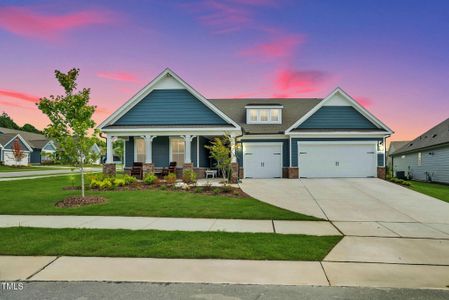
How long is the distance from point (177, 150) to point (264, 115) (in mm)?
7592

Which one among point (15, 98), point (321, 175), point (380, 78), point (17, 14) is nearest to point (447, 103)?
point (380, 78)

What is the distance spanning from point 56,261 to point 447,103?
33.0m

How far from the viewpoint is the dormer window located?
884 inches

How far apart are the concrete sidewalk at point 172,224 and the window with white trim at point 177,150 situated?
39.8 ft

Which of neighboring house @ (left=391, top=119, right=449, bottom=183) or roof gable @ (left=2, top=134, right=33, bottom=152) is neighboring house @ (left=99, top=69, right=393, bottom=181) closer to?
neighboring house @ (left=391, top=119, right=449, bottom=183)

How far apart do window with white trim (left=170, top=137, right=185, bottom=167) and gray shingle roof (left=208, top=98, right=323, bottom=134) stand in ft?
15.9

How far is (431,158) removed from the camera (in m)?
24.9

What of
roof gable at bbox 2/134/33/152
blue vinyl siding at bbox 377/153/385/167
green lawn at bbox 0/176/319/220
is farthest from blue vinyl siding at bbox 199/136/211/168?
roof gable at bbox 2/134/33/152

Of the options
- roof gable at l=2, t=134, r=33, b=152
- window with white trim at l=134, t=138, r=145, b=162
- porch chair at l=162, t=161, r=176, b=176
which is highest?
roof gable at l=2, t=134, r=33, b=152

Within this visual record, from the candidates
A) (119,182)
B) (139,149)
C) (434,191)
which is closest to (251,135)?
(139,149)

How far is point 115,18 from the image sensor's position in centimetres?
1552

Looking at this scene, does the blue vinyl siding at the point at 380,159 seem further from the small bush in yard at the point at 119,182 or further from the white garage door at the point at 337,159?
the small bush in yard at the point at 119,182

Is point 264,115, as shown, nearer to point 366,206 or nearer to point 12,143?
point 366,206

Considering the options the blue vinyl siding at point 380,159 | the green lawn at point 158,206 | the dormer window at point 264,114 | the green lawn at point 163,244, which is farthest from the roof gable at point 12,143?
the blue vinyl siding at point 380,159
